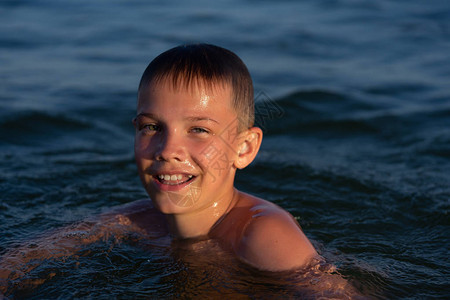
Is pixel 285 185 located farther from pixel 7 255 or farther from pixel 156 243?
pixel 7 255

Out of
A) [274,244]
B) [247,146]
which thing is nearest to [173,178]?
[247,146]

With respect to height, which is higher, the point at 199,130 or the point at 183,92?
the point at 183,92

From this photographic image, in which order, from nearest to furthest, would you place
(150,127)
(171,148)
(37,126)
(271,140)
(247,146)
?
(171,148) → (150,127) → (247,146) → (271,140) → (37,126)

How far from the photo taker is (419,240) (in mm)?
3852

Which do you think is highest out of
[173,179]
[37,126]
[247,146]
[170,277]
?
[247,146]

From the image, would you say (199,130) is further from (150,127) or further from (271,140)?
(271,140)

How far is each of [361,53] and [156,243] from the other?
736 centimetres

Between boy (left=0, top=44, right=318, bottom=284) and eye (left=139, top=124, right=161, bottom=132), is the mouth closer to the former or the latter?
boy (left=0, top=44, right=318, bottom=284)

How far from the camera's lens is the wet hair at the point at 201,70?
301 cm

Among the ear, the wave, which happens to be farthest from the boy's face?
the wave

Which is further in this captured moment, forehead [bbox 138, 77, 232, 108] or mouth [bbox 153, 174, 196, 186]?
mouth [bbox 153, 174, 196, 186]

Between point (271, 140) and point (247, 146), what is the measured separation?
280 centimetres

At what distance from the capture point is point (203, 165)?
3.06m

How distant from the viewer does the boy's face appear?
9.78 feet
